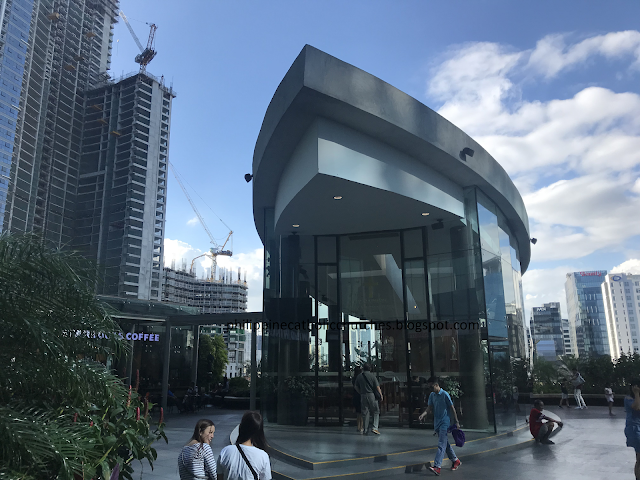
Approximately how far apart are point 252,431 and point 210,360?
3997 centimetres

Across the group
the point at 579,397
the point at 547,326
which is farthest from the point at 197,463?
the point at 547,326

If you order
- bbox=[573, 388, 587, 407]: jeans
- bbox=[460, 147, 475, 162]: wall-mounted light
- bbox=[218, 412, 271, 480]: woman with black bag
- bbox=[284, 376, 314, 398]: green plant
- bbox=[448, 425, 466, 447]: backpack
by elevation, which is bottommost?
bbox=[573, 388, 587, 407]: jeans

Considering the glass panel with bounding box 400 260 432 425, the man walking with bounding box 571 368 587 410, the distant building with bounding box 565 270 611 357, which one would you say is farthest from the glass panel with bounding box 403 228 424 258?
the distant building with bounding box 565 270 611 357

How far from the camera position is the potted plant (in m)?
12.6

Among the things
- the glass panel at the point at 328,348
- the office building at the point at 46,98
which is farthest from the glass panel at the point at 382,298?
the office building at the point at 46,98

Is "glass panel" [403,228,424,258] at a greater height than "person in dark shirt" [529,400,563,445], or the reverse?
"glass panel" [403,228,424,258]

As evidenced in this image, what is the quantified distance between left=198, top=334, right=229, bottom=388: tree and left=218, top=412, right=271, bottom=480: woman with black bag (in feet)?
86.8

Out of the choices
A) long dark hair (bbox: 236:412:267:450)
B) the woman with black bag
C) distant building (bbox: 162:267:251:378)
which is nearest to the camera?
the woman with black bag

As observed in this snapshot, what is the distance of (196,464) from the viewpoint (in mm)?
3547

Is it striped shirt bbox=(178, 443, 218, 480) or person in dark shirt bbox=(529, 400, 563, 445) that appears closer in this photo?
striped shirt bbox=(178, 443, 218, 480)

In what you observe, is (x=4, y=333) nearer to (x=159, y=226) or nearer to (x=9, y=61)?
(x=9, y=61)

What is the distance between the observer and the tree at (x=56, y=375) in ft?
11.0

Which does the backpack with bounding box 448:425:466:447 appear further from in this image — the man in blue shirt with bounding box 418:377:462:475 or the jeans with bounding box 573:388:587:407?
the jeans with bounding box 573:388:587:407

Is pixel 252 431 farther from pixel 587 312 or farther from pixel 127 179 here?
pixel 587 312
